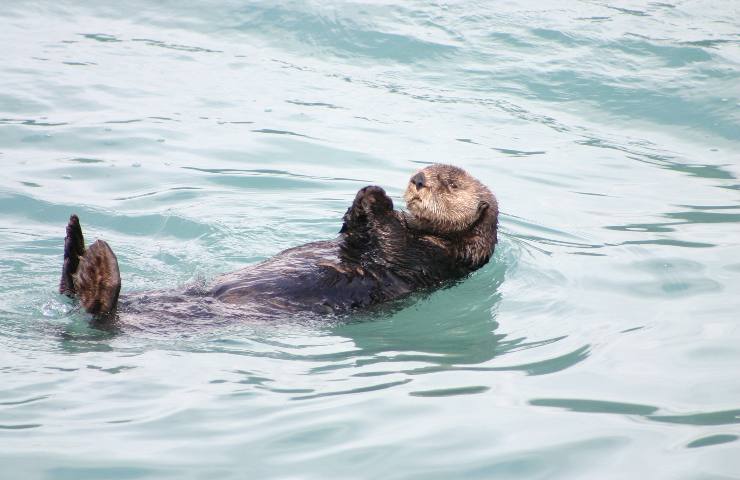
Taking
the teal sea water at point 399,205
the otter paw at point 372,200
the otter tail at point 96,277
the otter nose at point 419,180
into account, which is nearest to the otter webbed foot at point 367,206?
the otter paw at point 372,200

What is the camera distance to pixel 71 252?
4.84m

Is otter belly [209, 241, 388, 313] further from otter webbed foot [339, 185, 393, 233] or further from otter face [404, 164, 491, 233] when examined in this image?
otter face [404, 164, 491, 233]

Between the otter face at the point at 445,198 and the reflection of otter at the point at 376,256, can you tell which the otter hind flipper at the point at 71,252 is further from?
the otter face at the point at 445,198

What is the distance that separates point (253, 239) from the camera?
674cm

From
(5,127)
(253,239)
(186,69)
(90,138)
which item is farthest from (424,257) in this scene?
(186,69)

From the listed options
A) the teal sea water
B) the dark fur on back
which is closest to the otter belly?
the dark fur on back

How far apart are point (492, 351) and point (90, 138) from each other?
4718 mm

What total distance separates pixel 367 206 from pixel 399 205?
2.00 metres

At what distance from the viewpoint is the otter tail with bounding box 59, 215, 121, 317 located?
464cm

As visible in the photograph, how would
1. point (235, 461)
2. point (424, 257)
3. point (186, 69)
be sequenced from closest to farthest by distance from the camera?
point (235, 461), point (424, 257), point (186, 69)

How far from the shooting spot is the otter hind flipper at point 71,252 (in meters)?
4.79

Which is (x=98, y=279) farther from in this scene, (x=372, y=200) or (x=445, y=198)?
(x=445, y=198)

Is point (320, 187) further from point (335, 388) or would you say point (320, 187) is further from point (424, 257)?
point (335, 388)

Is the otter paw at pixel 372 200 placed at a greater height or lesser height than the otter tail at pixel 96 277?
greater
